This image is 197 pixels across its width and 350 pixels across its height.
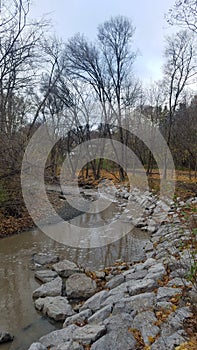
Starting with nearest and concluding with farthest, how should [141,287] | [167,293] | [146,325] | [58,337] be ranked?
[146,325] → [58,337] → [167,293] → [141,287]

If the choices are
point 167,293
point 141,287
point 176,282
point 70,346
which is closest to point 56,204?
point 141,287

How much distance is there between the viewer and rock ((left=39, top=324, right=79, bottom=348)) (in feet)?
8.87

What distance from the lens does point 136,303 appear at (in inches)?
114

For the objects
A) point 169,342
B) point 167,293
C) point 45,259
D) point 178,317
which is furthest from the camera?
point 45,259

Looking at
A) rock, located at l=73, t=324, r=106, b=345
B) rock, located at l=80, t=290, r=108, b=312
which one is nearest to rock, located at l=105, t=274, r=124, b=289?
rock, located at l=80, t=290, r=108, b=312

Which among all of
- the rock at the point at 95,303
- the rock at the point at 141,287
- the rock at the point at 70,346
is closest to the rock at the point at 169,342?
the rock at the point at 70,346

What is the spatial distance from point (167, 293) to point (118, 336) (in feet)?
2.50

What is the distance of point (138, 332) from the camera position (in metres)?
2.43

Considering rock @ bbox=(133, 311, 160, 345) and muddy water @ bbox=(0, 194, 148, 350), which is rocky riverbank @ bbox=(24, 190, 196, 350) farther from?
muddy water @ bbox=(0, 194, 148, 350)

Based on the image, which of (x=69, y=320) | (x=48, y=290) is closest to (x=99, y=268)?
(x=48, y=290)

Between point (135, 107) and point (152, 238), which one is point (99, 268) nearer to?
point (152, 238)

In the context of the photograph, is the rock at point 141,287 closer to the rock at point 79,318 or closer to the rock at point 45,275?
the rock at point 79,318

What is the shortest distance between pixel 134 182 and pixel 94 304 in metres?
11.0

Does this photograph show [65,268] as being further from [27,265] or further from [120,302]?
[120,302]
